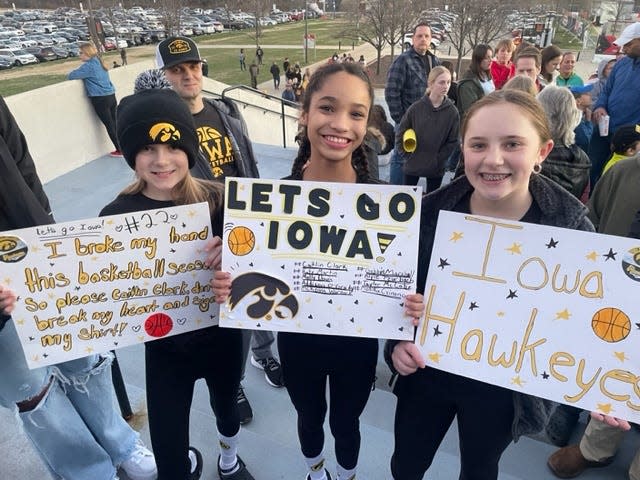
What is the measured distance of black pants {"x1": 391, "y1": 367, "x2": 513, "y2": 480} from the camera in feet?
5.16

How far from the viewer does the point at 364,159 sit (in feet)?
6.00

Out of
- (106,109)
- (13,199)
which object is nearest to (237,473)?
(13,199)

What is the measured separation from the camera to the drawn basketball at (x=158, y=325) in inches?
66.5

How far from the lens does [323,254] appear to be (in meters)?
1.56

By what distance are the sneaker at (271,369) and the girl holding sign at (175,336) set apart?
0.67 m

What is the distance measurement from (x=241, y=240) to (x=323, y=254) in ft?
0.96

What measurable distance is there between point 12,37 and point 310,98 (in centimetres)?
3660

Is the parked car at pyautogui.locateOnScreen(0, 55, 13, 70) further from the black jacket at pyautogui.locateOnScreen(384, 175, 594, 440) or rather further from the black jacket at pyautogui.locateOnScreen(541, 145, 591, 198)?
the black jacket at pyautogui.locateOnScreen(384, 175, 594, 440)

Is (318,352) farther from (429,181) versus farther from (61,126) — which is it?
(61,126)

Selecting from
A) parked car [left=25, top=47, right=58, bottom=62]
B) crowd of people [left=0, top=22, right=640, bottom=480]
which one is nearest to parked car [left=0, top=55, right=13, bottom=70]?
parked car [left=25, top=47, right=58, bottom=62]

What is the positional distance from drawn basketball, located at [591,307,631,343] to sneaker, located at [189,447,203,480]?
71.2 inches

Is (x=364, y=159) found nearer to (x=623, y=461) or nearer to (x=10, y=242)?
(x=10, y=242)

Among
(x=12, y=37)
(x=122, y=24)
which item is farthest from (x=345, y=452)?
(x=122, y=24)

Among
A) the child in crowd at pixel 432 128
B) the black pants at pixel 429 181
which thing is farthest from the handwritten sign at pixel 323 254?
the black pants at pixel 429 181
